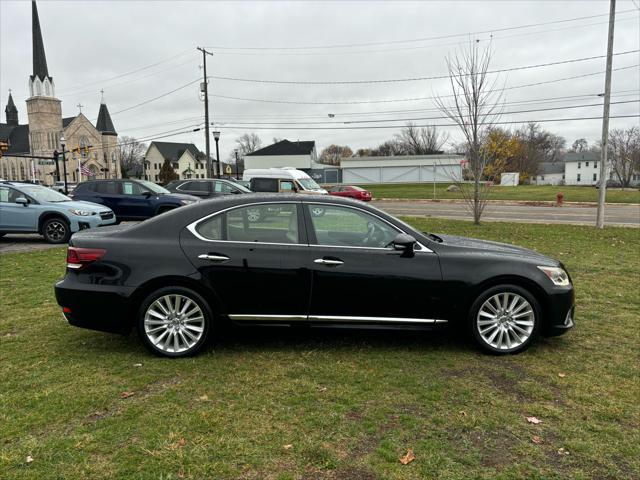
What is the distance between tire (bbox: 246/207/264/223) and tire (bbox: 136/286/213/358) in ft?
2.79

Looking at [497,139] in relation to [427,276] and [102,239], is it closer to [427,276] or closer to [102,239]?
[427,276]

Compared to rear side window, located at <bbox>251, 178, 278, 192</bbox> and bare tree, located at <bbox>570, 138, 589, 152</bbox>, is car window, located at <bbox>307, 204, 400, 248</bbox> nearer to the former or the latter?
rear side window, located at <bbox>251, 178, 278, 192</bbox>

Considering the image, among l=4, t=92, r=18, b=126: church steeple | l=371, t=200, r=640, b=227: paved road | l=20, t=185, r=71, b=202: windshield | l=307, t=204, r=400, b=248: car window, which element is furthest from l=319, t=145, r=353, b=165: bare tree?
l=307, t=204, r=400, b=248: car window

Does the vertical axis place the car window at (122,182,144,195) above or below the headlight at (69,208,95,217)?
above

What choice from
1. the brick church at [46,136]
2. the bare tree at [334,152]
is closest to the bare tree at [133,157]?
the brick church at [46,136]

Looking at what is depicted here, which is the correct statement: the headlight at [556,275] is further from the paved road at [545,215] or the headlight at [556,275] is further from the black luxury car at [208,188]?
the paved road at [545,215]

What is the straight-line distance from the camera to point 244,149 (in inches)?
4562

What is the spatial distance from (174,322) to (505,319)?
309 centimetres

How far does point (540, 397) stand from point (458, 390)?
618 mm

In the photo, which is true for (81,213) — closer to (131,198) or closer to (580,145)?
(131,198)

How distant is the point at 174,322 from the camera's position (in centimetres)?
433

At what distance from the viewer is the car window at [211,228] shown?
4383mm

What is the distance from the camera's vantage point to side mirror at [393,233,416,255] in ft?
14.0

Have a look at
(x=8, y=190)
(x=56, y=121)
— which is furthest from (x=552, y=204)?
(x=56, y=121)
